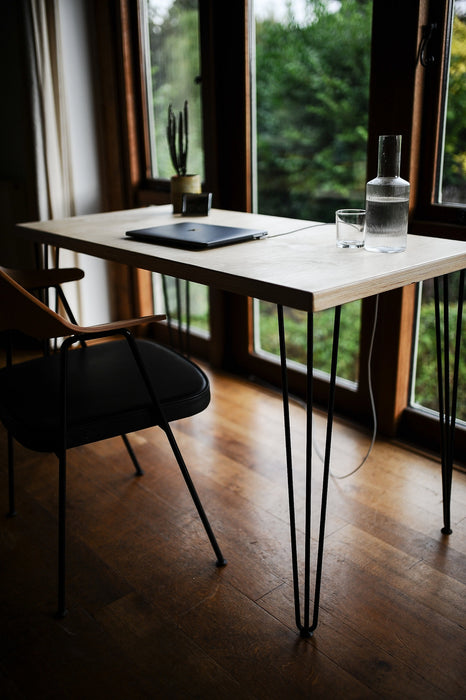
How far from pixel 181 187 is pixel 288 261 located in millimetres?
867

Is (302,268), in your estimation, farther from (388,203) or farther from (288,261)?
(388,203)

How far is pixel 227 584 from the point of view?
62.9 inches

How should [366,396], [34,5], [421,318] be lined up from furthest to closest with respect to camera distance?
1. [34,5]
2. [366,396]
3. [421,318]

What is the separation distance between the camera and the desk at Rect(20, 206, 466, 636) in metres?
1.23

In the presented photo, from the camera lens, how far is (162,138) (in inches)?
123

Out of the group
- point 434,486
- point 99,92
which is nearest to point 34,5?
point 99,92

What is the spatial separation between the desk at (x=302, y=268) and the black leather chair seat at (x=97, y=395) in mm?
265

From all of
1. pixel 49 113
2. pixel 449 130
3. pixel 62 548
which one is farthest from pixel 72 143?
pixel 62 548

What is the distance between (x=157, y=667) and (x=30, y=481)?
924 mm

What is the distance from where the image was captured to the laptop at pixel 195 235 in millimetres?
1608

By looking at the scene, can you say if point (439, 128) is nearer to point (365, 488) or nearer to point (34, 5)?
point (365, 488)

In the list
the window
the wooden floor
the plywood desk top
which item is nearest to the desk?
the plywood desk top

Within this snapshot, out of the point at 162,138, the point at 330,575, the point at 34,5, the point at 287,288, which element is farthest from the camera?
the point at 162,138

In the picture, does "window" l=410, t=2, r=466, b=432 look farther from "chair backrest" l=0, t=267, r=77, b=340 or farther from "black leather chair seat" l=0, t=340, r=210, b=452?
"chair backrest" l=0, t=267, r=77, b=340
